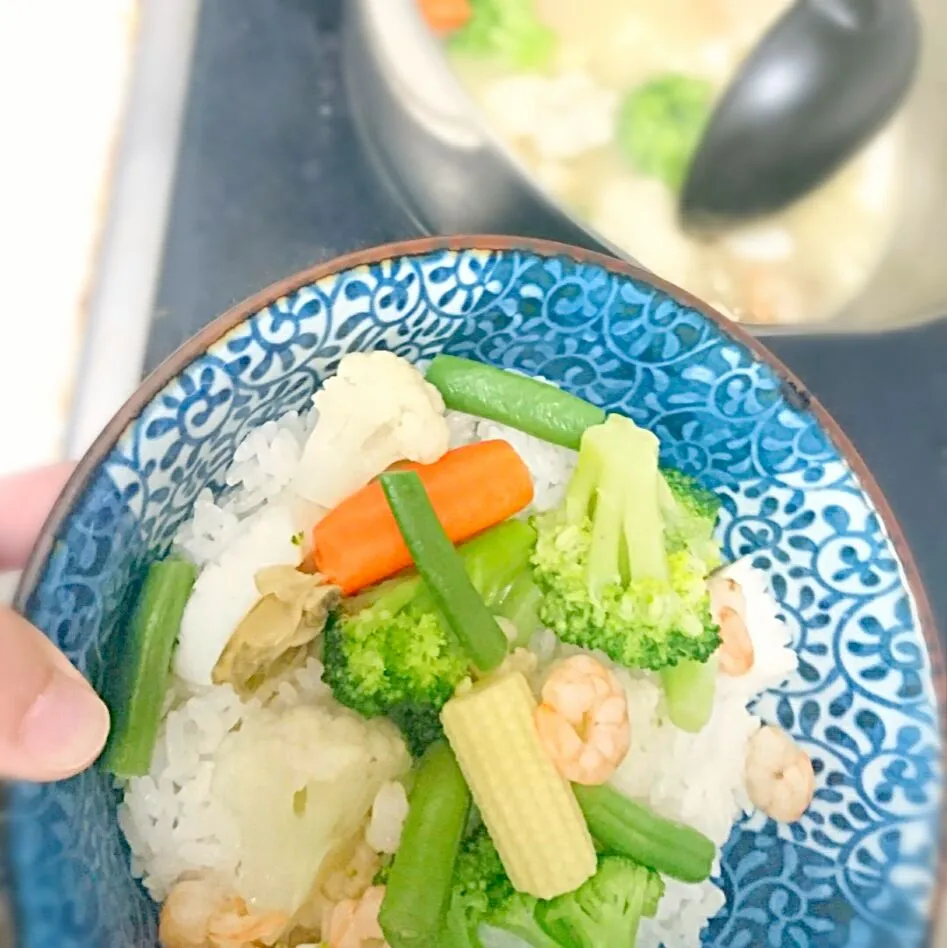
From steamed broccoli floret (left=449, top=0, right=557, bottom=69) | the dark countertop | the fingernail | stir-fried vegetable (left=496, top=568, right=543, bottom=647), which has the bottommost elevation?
stir-fried vegetable (left=496, top=568, right=543, bottom=647)

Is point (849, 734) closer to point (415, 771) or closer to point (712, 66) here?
point (415, 771)

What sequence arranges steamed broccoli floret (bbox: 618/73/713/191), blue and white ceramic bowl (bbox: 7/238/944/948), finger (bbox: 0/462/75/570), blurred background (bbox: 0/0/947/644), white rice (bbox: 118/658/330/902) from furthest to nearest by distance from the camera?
steamed broccoli floret (bbox: 618/73/713/191) → blurred background (bbox: 0/0/947/644) → finger (bbox: 0/462/75/570) → white rice (bbox: 118/658/330/902) → blue and white ceramic bowl (bbox: 7/238/944/948)

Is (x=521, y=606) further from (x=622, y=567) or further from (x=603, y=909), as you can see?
(x=603, y=909)

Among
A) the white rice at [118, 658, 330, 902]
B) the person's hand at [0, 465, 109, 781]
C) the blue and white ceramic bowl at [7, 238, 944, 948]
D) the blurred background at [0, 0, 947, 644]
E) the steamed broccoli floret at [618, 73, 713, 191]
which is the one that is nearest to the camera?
the person's hand at [0, 465, 109, 781]

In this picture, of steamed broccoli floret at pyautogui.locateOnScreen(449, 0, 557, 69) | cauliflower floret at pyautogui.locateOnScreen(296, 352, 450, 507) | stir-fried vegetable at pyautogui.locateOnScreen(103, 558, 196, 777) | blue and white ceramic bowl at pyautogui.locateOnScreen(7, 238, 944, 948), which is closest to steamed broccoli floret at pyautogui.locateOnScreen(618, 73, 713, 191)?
steamed broccoli floret at pyautogui.locateOnScreen(449, 0, 557, 69)

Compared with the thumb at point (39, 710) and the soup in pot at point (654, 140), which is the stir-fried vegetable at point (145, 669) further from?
the soup in pot at point (654, 140)

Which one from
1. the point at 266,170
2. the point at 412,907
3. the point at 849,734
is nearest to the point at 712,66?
the point at 266,170

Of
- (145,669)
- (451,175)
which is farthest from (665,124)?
(145,669)

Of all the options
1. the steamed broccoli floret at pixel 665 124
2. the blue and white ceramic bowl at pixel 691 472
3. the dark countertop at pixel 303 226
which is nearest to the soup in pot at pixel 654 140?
the steamed broccoli floret at pixel 665 124

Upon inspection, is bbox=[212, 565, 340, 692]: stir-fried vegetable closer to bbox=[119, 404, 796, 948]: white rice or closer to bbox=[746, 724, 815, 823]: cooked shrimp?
bbox=[119, 404, 796, 948]: white rice

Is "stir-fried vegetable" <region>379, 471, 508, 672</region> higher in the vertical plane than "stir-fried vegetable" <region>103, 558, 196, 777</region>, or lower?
higher
